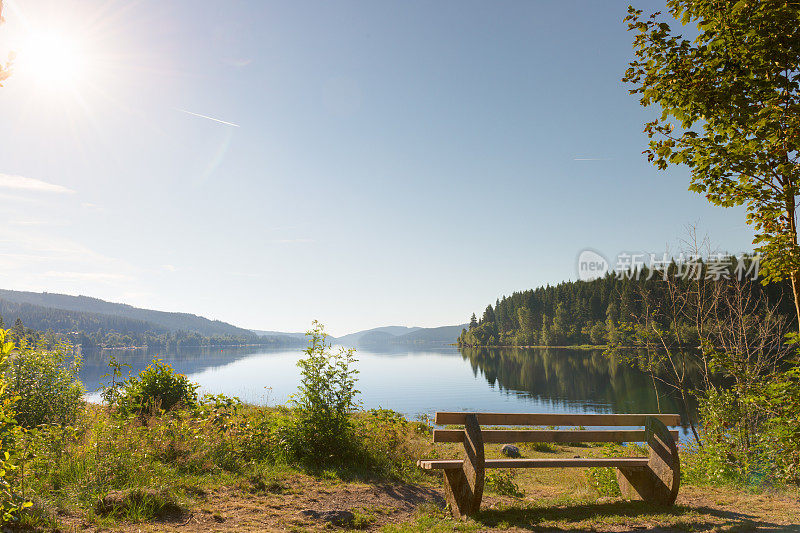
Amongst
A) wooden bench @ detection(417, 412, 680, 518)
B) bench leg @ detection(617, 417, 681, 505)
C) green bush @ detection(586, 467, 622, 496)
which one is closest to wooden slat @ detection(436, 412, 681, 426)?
wooden bench @ detection(417, 412, 680, 518)

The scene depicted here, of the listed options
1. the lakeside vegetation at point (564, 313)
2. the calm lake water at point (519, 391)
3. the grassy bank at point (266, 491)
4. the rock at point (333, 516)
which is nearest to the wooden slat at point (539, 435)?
the grassy bank at point (266, 491)

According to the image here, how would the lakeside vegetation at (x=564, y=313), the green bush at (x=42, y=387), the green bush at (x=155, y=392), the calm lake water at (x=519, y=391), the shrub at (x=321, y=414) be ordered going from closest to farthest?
the shrub at (x=321, y=414)
the green bush at (x=42, y=387)
the green bush at (x=155, y=392)
the calm lake water at (x=519, y=391)
the lakeside vegetation at (x=564, y=313)

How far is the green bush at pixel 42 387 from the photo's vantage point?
8.78 m

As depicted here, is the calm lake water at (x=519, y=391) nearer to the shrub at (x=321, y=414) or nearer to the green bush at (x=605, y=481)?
the shrub at (x=321, y=414)

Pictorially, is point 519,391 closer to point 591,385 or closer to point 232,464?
point 591,385

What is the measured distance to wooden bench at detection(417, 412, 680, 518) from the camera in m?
5.42

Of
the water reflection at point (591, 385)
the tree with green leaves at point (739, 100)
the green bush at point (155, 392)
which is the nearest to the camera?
the tree with green leaves at point (739, 100)

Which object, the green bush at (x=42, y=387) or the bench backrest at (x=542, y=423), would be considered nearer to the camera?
the bench backrest at (x=542, y=423)

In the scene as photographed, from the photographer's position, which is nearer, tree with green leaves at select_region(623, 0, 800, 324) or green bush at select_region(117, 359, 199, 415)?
tree with green leaves at select_region(623, 0, 800, 324)

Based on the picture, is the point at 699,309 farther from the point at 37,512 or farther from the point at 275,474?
the point at 37,512

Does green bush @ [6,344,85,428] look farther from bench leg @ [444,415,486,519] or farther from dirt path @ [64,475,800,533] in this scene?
bench leg @ [444,415,486,519]

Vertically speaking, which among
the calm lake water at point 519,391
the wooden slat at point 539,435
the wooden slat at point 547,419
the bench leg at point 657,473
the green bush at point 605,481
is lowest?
the calm lake water at point 519,391

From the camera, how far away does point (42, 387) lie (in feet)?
30.0

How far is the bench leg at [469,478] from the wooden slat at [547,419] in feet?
0.68
